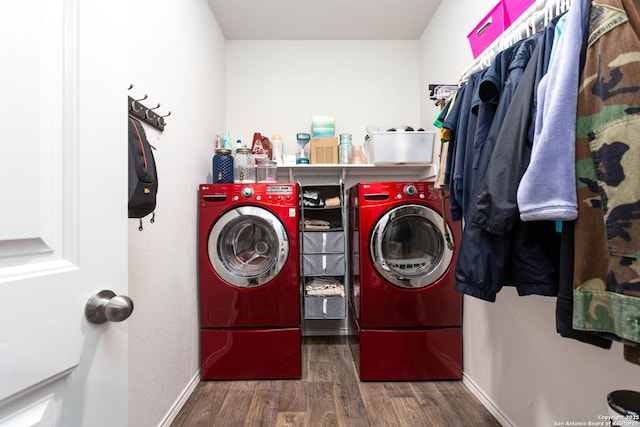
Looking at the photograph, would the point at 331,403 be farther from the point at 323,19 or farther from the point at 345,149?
the point at 323,19

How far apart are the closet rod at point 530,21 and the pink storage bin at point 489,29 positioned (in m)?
0.06

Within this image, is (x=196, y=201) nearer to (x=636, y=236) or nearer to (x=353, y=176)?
(x=353, y=176)

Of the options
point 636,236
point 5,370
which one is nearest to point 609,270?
point 636,236

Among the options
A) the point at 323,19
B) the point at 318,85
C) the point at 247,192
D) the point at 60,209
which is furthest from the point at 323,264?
the point at 323,19

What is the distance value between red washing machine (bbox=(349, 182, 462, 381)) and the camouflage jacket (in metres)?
1.18

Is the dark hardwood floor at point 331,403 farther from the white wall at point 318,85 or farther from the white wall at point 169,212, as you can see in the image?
the white wall at point 318,85

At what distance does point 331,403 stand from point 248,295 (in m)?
0.77

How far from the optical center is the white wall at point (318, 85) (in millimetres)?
2514

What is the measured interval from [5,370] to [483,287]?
1014mm

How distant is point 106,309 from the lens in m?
0.48

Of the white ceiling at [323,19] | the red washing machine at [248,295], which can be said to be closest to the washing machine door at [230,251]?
the red washing machine at [248,295]

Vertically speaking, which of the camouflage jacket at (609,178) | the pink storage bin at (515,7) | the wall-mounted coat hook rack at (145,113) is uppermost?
the pink storage bin at (515,7)

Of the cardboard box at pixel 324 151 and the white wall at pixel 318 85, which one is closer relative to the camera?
the cardboard box at pixel 324 151

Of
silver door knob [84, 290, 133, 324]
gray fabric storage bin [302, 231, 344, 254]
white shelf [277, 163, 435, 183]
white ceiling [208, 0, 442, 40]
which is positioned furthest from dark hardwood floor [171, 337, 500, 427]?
white ceiling [208, 0, 442, 40]
